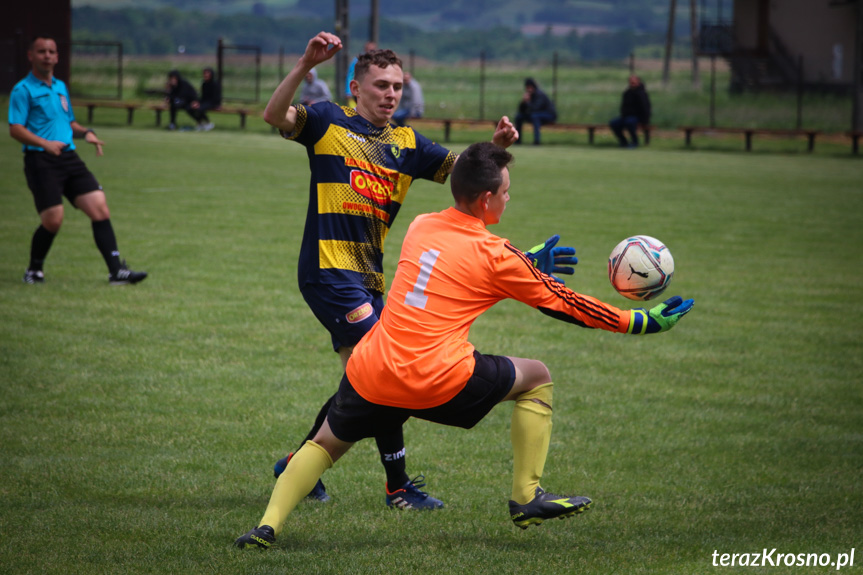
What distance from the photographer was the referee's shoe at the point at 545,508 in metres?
3.72

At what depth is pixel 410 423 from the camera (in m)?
5.82

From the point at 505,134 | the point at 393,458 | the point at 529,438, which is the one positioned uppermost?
the point at 505,134

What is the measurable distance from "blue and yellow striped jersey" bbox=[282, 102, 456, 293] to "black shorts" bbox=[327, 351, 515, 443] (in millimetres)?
747

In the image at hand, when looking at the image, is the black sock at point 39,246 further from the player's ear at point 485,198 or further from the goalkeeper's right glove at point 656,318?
the goalkeeper's right glove at point 656,318

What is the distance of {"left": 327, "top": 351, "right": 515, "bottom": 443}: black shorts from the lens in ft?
12.2

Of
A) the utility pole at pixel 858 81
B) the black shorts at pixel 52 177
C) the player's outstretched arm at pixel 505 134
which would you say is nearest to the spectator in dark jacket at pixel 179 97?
the utility pole at pixel 858 81

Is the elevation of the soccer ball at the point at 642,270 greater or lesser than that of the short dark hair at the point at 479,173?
lesser

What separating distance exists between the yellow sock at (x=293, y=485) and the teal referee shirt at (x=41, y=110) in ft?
20.6

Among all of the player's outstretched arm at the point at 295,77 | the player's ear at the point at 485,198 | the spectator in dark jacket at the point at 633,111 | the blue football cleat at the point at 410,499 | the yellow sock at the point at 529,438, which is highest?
the spectator in dark jacket at the point at 633,111

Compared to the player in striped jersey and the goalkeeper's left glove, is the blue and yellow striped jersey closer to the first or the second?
the player in striped jersey

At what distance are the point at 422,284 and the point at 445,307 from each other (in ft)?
0.42

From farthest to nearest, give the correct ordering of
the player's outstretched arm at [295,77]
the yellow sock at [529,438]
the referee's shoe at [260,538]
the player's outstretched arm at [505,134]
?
the player's outstretched arm at [505,134]
the player's outstretched arm at [295,77]
the yellow sock at [529,438]
the referee's shoe at [260,538]

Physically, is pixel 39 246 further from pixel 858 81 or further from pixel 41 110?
pixel 858 81

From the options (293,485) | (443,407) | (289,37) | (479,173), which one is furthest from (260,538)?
(289,37)
